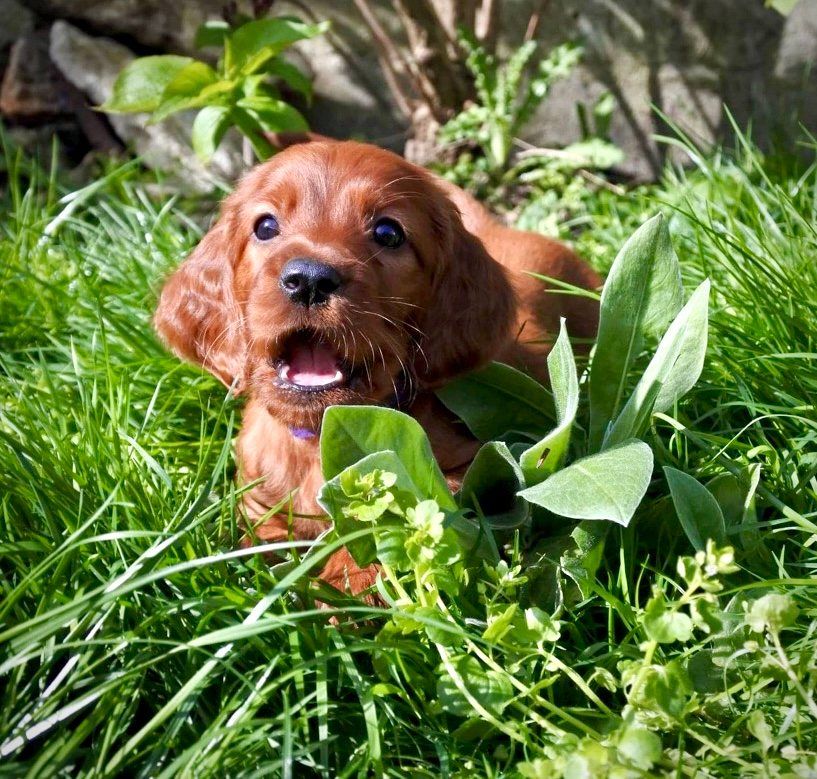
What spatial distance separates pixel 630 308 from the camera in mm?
1987

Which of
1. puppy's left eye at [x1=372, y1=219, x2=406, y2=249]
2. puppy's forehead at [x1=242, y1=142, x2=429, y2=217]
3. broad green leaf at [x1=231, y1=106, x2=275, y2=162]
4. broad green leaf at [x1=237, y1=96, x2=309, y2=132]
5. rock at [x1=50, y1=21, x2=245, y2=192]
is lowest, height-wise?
rock at [x1=50, y1=21, x2=245, y2=192]

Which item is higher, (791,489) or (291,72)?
(291,72)

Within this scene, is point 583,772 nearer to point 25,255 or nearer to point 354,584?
point 354,584

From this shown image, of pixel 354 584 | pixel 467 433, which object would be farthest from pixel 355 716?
pixel 467 433

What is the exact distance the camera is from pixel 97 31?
474 centimetres

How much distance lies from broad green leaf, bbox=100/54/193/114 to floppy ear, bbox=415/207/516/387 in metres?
1.46

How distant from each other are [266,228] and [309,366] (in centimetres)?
36

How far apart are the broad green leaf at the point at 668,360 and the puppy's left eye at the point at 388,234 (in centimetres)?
66

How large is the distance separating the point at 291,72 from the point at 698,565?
2676mm

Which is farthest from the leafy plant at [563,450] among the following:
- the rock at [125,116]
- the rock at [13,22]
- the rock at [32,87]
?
the rock at [13,22]

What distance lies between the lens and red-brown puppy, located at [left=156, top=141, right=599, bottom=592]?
6.44ft

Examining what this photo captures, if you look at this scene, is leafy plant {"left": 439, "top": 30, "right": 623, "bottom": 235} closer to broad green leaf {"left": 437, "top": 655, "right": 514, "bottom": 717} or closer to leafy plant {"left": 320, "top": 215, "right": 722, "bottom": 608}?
leafy plant {"left": 320, "top": 215, "right": 722, "bottom": 608}

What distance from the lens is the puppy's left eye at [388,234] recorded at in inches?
84.0

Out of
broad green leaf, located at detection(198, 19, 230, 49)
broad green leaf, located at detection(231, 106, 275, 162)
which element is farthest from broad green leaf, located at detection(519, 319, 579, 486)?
broad green leaf, located at detection(198, 19, 230, 49)
